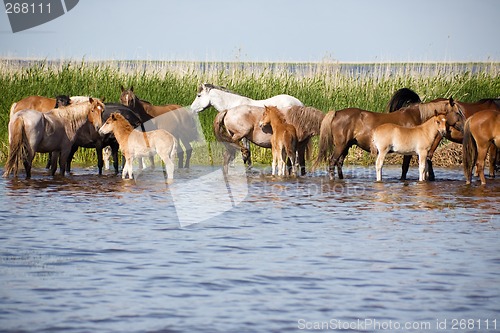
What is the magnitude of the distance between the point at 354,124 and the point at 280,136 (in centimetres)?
138

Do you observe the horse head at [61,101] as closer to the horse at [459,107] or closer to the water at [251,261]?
the water at [251,261]

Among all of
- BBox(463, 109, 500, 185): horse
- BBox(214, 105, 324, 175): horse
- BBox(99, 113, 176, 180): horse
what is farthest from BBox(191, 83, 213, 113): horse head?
BBox(463, 109, 500, 185): horse

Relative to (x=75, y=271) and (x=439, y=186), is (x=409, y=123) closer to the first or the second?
Result: (x=439, y=186)

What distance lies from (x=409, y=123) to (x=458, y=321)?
37.0 feet

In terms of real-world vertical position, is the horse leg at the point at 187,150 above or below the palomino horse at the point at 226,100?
below

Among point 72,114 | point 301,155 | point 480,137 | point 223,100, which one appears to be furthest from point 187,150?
point 480,137

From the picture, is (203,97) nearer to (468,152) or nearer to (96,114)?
(96,114)

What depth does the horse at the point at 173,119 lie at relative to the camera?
69.6ft

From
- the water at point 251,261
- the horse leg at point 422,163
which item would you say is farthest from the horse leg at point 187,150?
the horse leg at point 422,163

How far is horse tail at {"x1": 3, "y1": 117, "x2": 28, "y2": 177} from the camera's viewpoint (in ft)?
57.8

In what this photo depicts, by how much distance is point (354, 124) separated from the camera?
61.0 feet

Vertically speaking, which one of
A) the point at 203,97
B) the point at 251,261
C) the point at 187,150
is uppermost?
the point at 203,97

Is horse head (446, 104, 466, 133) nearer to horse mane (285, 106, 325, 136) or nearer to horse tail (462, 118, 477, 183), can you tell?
horse tail (462, 118, 477, 183)

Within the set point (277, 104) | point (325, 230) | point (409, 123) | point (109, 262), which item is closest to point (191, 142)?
point (277, 104)
